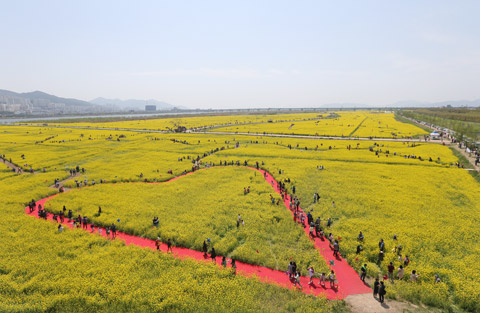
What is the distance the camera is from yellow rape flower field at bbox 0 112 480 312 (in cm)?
1634

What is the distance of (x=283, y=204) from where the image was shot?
31.3 metres

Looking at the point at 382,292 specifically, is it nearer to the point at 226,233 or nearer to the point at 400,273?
the point at 400,273

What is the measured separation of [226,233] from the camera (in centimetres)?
2420

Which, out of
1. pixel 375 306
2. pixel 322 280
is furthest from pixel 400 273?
pixel 322 280

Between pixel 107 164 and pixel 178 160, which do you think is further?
pixel 178 160

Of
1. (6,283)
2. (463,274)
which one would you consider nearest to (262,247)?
(463,274)

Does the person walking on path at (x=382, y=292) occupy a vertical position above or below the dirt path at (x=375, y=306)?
above

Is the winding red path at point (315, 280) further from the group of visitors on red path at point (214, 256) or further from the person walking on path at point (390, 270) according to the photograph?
the person walking on path at point (390, 270)

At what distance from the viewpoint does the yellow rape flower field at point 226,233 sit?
1634cm

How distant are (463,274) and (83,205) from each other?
38.5 metres

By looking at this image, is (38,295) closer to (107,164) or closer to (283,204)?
(283,204)

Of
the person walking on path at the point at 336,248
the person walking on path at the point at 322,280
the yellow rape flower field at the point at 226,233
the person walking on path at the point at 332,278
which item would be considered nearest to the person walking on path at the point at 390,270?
the yellow rape flower field at the point at 226,233

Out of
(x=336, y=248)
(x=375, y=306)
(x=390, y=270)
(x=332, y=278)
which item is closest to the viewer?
(x=375, y=306)

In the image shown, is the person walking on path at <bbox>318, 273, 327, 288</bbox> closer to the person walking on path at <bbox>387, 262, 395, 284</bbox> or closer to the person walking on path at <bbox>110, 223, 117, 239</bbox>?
the person walking on path at <bbox>387, 262, 395, 284</bbox>
